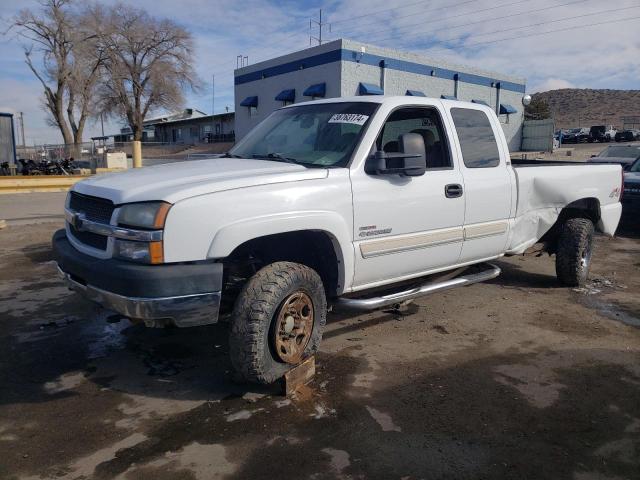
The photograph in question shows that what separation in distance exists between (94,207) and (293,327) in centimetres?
157

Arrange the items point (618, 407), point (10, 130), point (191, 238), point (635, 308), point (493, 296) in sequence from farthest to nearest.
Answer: point (10, 130) → point (493, 296) → point (635, 308) → point (618, 407) → point (191, 238)

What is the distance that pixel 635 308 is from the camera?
229 inches

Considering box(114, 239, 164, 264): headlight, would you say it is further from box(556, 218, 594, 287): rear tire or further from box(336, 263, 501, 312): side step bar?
box(556, 218, 594, 287): rear tire

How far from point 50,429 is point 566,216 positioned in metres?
5.78

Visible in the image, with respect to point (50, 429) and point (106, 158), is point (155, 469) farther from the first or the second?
point (106, 158)

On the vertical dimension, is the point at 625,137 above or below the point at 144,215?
above

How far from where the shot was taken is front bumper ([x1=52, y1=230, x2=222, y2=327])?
309 cm

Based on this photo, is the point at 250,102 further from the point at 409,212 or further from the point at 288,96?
the point at 409,212

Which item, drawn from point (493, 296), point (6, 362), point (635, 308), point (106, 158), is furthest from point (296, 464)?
point (106, 158)

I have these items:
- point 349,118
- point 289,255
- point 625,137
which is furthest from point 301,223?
point 625,137

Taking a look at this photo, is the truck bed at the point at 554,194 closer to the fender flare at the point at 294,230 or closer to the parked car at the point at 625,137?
the fender flare at the point at 294,230

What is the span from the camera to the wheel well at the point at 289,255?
3.71 m

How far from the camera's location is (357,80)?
26328 millimetres

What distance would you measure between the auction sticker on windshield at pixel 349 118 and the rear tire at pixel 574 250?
339 cm
